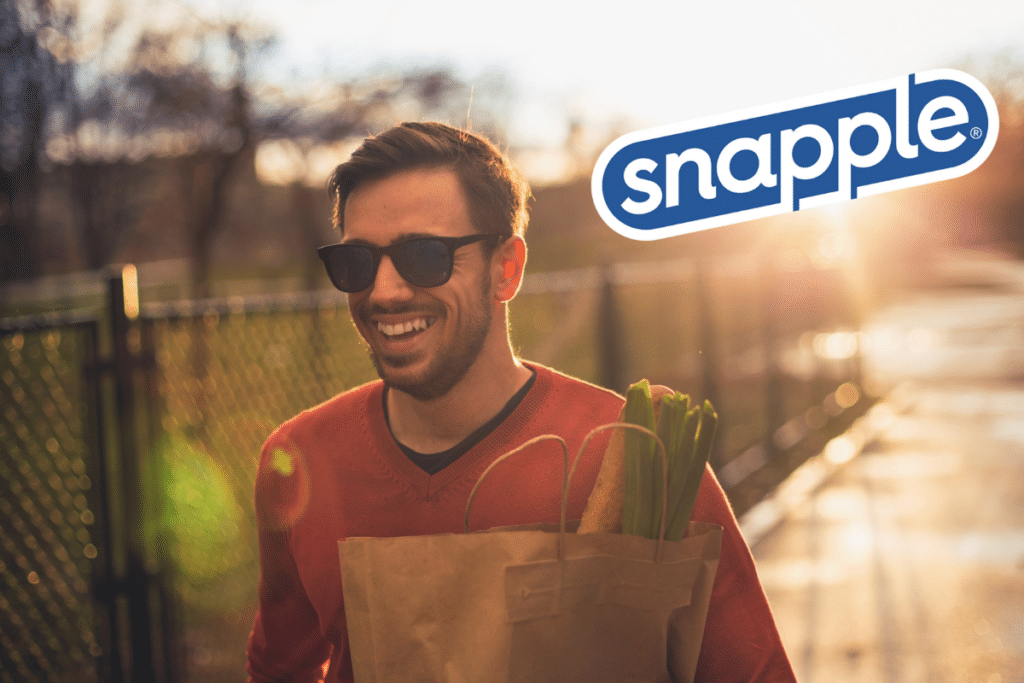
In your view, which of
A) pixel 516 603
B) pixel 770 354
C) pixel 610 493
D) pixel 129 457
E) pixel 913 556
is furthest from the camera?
pixel 770 354

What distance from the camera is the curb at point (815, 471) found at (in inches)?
302

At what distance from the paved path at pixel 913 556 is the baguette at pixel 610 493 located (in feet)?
11.5

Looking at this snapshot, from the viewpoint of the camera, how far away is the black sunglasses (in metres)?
2.12

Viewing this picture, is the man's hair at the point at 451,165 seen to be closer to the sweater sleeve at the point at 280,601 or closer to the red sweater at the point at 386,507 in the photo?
the red sweater at the point at 386,507

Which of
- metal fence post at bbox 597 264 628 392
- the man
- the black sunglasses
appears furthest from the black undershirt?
metal fence post at bbox 597 264 628 392

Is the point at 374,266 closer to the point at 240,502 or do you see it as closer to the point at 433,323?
the point at 433,323

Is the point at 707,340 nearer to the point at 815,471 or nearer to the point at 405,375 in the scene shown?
the point at 815,471

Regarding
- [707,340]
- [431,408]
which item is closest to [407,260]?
[431,408]

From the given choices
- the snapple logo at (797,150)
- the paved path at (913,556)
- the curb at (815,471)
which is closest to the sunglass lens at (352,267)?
the snapple logo at (797,150)

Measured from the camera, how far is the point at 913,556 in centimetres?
661

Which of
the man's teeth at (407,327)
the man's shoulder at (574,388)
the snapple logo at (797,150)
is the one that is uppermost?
the snapple logo at (797,150)

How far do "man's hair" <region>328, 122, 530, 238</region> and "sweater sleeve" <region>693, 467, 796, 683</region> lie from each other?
0.76 m

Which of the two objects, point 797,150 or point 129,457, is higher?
point 797,150

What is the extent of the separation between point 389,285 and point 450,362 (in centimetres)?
22
